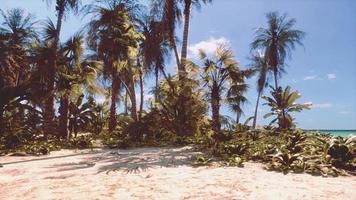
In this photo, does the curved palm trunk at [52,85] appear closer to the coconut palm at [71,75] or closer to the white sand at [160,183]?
the coconut palm at [71,75]

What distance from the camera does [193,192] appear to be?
5723 mm

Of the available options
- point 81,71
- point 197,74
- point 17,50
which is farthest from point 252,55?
point 17,50

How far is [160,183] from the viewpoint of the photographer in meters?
6.45

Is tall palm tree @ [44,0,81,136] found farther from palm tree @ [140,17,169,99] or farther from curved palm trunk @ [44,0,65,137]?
palm tree @ [140,17,169,99]

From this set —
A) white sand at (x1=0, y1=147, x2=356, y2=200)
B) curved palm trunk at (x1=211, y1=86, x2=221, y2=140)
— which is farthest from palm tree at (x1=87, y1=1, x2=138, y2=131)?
white sand at (x1=0, y1=147, x2=356, y2=200)

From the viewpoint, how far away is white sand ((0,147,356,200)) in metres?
5.59

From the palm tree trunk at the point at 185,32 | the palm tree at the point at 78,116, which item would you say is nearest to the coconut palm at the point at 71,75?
the palm tree at the point at 78,116

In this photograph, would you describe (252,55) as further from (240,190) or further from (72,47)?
(240,190)

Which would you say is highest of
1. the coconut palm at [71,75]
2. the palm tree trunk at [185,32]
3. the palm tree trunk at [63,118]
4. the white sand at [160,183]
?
the palm tree trunk at [185,32]

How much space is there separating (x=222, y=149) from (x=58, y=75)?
9.57m

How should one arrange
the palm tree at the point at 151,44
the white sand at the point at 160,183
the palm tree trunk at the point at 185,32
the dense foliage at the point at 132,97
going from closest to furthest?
1. the white sand at the point at 160,183
2. the dense foliage at the point at 132,97
3. the palm tree trunk at the point at 185,32
4. the palm tree at the point at 151,44

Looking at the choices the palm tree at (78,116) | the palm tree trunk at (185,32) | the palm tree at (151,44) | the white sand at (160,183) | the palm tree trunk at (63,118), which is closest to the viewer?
the white sand at (160,183)

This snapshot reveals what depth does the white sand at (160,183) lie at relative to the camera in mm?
5586

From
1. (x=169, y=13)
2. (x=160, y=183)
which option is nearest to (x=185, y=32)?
(x=169, y=13)
